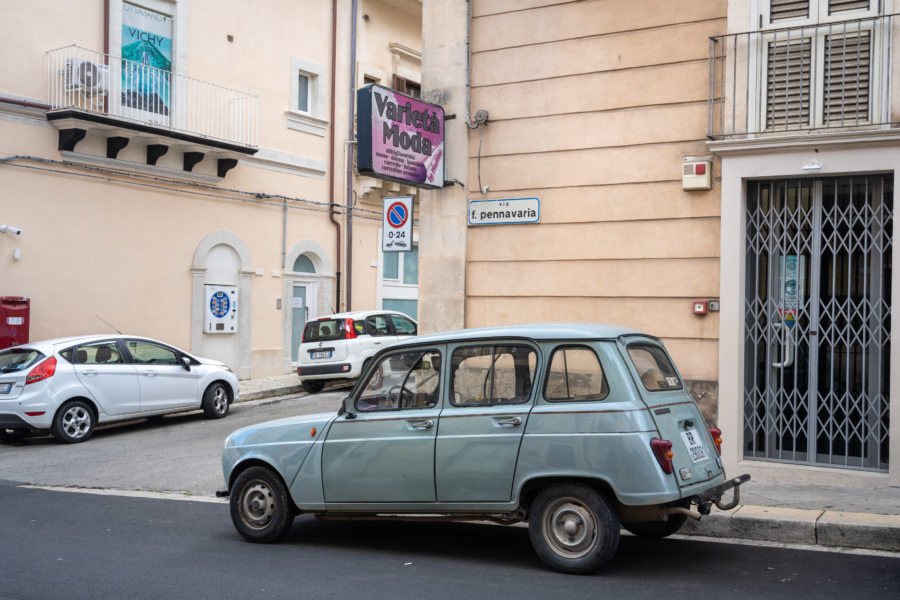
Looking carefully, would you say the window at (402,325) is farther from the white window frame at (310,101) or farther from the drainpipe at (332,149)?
the white window frame at (310,101)

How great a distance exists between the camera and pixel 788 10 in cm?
917

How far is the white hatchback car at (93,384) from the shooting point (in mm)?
12555

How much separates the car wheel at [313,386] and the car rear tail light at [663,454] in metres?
13.5

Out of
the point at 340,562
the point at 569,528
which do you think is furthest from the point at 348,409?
the point at 569,528

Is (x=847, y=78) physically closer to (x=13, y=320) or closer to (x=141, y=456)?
(x=141, y=456)

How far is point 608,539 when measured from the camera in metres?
5.61

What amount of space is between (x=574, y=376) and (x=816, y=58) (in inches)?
200

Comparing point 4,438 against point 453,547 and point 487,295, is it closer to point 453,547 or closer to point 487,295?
point 487,295

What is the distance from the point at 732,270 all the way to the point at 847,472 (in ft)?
7.21

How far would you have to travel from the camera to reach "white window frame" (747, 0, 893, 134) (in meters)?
8.72

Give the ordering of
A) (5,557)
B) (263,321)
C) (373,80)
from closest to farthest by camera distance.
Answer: (5,557) → (263,321) → (373,80)

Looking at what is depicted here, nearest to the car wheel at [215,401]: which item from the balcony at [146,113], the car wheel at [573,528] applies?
the balcony at [146,113]

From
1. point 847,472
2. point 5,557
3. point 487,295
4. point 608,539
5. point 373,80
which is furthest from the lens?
point 373,80

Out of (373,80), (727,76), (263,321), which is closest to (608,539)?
(727,76)
